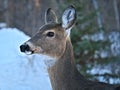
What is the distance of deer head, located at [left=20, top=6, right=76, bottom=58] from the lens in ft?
22.4

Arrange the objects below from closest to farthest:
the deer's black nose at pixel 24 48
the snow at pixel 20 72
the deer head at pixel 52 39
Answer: the deer's black nose at pixel 24 48 → the deer head at pixel 52 39 → the snow at pixel 20 72

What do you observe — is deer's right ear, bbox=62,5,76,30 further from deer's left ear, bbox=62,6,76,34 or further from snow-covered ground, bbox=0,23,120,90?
snow-covered ground, bbox=0,23,120,90

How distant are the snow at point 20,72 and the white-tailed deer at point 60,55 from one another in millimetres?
1224

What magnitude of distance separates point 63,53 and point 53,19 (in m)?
0.86

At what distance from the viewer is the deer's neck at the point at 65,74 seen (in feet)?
22.9

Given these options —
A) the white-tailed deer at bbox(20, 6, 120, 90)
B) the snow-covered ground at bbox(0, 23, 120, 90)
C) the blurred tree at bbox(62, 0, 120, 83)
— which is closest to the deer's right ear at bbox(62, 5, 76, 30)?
the white-tailed deer at bbox(20, 6, 120, 90)

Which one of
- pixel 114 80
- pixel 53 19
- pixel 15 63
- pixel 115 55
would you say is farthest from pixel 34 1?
pixel 53 19

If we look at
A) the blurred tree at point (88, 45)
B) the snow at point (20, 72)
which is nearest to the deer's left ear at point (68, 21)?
the snow at point (20, 72)

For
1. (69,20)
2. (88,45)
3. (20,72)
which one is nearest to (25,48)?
(69,20)

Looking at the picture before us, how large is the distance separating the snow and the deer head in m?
1.29

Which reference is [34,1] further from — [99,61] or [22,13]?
[22,13]

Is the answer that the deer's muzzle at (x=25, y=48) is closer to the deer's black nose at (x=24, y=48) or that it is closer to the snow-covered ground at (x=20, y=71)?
the deer's black nose at (x=24, y=48)

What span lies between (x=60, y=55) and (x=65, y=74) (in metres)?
0.27

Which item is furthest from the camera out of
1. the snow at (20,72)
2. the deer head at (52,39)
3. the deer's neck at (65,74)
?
the snow at (20,72)
